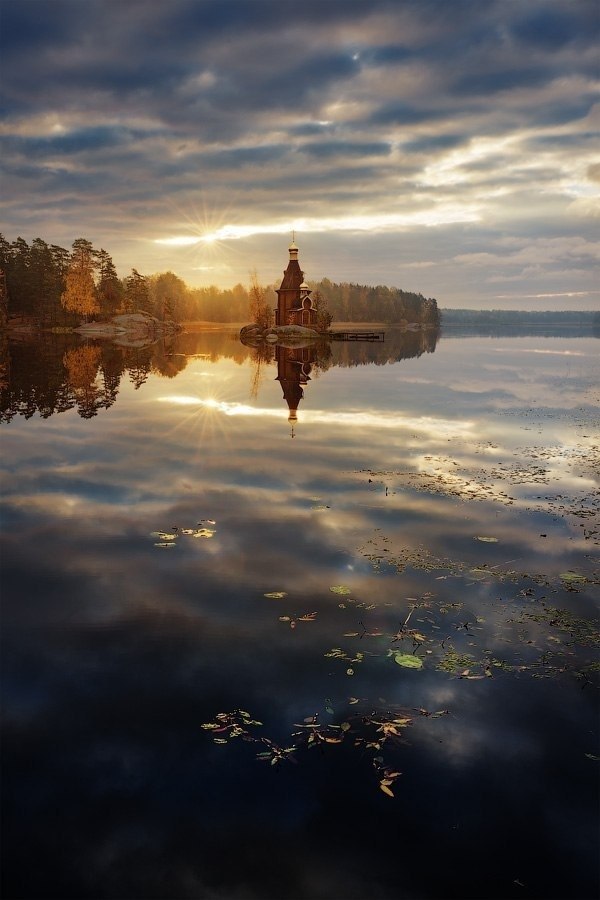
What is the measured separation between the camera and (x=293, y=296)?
125875 millimetres

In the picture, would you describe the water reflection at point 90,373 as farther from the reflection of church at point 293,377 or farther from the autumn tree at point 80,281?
the autumn tree at point 80,281

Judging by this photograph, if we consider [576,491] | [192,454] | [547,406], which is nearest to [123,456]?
[192,454]

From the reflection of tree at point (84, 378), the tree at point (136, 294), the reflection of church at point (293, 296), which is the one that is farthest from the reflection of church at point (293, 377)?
the tree at point (136, 294)

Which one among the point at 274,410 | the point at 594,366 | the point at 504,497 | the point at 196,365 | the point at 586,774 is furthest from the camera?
the point at 594,366

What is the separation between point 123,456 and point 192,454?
2688 mm

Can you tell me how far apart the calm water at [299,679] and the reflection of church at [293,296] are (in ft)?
348

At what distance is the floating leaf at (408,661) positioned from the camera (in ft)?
33.6

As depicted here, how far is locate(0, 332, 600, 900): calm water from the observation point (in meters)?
6.77

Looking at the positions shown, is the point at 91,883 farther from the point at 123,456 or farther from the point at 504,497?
the point at 123,456

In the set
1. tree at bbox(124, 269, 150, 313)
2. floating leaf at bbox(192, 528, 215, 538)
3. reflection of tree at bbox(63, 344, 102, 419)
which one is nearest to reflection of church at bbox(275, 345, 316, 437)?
reflection of tree at bbox(63, 344, 102, 419)

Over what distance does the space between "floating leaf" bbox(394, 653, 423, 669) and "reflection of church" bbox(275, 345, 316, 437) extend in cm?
2229

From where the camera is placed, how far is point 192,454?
25438mm

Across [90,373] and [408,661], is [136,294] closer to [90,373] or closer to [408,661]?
[90,373]

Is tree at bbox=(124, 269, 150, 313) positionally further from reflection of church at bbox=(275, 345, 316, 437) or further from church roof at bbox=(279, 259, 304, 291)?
reflection of church at bbox=(275, 345, 316, 437)
